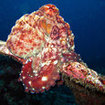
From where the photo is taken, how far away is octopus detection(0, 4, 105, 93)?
266cm

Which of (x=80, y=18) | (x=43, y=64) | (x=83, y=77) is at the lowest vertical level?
(x=83, y=77)

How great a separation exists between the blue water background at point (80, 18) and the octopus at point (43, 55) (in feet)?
95.4

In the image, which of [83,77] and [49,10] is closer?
[83,77]

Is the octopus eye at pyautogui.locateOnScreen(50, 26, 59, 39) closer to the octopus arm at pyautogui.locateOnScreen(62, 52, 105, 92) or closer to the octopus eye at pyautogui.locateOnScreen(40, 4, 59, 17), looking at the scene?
the octopus eye at pyautogui.locateOnScreen(40, 4, 59, 17)

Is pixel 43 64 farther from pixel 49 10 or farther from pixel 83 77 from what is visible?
pixel 49 10

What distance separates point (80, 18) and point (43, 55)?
8934 centimetres

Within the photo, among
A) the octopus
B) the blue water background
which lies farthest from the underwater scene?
the blue water background

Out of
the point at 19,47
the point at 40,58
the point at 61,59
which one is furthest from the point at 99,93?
the point at 19,47

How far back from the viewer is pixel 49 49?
3.29m

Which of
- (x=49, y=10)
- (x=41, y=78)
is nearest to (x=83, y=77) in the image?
(x=41, y=78)

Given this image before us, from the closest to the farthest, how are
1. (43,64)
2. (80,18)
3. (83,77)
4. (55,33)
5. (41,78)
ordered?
(83,77) → (41,78) → (43,64) → (55,33) → (80,18)

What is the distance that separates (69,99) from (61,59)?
4.88m

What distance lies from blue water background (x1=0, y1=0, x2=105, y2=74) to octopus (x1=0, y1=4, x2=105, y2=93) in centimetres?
2909

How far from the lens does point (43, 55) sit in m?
3.24
